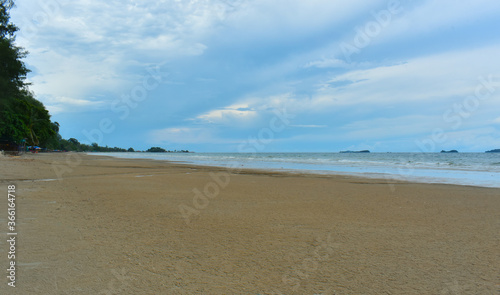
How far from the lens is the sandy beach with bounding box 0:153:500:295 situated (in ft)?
10.6

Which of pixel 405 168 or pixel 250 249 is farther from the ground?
pixel 405 168

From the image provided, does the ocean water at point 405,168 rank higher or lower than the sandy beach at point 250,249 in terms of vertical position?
higher

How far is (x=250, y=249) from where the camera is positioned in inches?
171

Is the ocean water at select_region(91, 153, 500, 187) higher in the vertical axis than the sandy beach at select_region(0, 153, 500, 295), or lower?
higher

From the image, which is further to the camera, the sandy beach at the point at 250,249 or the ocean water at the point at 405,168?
the ocean water at the point at 405,168

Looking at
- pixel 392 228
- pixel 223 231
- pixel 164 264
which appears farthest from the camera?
pixel 392 228

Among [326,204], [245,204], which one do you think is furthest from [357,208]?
[245,204]

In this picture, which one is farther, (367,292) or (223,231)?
(223,231)

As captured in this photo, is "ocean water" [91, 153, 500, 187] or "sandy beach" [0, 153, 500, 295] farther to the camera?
"ocean water" [91, 153, 500, 187]

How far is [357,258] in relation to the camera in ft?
13.2

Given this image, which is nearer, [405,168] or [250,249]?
[250,249]

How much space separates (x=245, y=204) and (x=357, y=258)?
14.4 feet

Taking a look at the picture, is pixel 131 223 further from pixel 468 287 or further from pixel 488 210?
pixel 488 210

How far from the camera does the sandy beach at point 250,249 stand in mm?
3242
